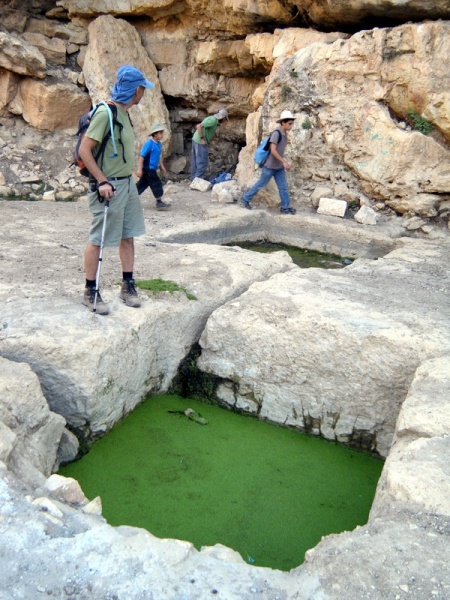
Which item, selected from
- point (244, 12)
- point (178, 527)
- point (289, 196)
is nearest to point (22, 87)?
point (244, 12)

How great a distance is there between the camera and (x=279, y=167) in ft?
27.3

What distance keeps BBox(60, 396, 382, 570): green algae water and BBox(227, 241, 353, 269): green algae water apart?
3.57m

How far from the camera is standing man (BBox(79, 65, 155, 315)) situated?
3734mm

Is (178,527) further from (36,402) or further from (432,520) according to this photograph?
(432,520)

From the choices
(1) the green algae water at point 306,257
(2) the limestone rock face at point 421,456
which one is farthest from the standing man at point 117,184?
(1) the green algae water at point 306,257

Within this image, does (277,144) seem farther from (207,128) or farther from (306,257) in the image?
(207,128)

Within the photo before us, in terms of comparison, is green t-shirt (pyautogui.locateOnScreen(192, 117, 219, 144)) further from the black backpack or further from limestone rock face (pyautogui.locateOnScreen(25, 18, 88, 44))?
the black backpack

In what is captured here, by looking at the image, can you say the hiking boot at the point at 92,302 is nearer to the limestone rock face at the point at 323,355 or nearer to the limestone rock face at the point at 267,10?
the limestone rock face at the point at 323,355

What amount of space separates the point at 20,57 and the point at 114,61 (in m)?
1.64

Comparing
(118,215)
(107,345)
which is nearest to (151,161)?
(118,215)

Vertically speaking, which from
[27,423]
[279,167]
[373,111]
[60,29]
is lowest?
[27,423]

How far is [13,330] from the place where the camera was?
3760 mm

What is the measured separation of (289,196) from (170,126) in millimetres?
3873

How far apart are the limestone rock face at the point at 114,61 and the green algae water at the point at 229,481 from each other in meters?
7.66
